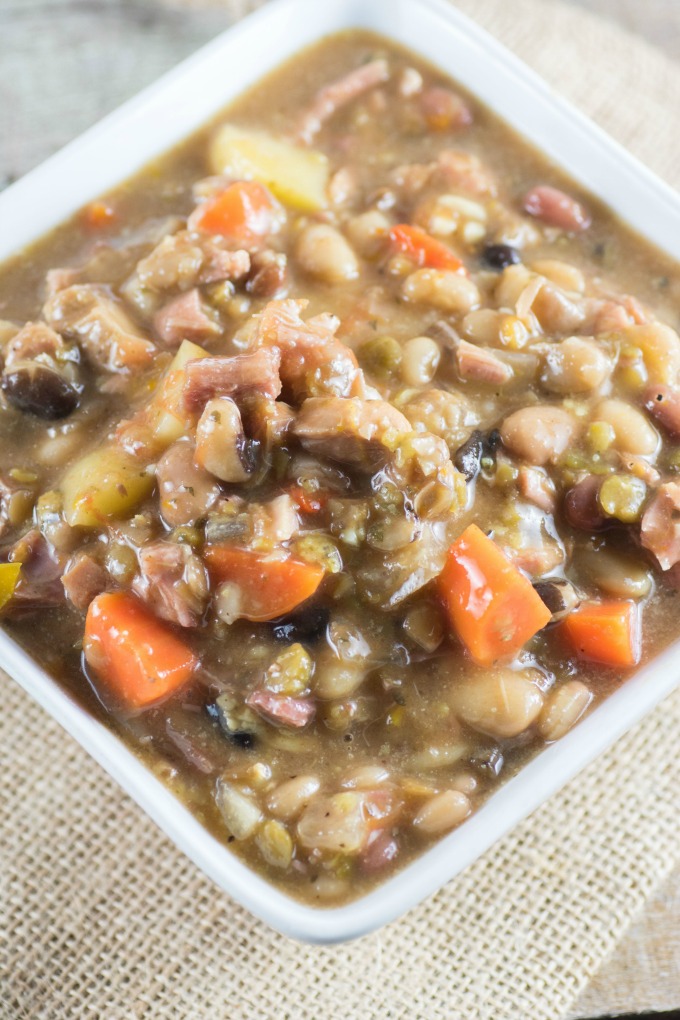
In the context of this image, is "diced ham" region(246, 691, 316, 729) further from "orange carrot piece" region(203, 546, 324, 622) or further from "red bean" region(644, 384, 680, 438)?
"red bean" region(644, 384, 680, 438)

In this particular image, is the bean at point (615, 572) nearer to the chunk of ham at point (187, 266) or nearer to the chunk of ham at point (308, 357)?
the chunk of ham at point (308, 357)

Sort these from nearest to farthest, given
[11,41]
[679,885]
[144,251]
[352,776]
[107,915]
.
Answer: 1. [352,776]
2. [107,915]
3. [679,885]
4. [144,251]
5. [11,41]

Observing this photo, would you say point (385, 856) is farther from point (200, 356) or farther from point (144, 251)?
point (144, 251)

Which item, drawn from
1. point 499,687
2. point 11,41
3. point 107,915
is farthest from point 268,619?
point 11,41

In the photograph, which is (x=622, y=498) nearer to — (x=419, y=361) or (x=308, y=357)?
(x=419, y=361)

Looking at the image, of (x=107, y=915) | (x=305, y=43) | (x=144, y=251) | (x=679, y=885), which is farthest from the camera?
(x=305, y=43)

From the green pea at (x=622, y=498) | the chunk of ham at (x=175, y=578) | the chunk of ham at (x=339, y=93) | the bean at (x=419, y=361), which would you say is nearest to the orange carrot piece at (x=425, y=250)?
the bean at (x=419, y=361)
